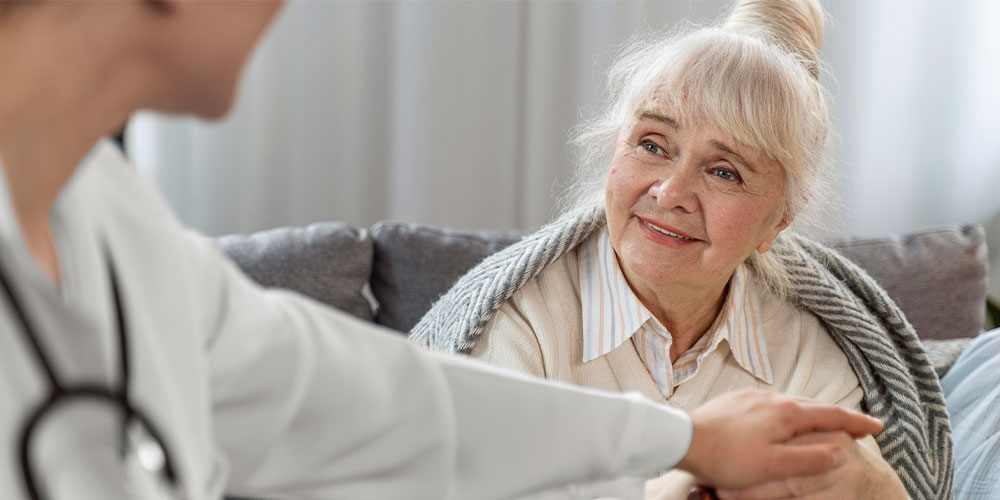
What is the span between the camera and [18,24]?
62 cm

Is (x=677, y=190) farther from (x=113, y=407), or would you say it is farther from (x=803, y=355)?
(x=113, y=407)

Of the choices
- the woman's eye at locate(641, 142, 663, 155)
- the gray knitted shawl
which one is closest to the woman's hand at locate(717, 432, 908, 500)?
the gray knitted shawl

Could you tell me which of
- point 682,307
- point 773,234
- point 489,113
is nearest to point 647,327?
point 682,307

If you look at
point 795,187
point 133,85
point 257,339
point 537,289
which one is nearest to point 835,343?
point 795,187

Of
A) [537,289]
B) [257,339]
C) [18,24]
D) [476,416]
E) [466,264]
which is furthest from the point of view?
[466,264]

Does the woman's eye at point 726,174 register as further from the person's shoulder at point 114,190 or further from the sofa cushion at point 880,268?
the person's shoulder at point 114,190

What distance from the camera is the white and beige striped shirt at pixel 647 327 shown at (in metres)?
1.70

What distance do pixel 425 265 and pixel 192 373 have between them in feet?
4.55

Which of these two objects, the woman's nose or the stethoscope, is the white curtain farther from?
the stethoscope

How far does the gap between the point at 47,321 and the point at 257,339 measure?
11.3 inches

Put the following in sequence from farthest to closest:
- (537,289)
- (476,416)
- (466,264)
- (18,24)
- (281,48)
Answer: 1. (281,48)
2. (466,264)
3. (537,289)
4. (476,416)
5. (18,24)

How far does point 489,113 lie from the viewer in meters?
3.04

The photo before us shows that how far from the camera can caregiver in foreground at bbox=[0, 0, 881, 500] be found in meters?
0.63

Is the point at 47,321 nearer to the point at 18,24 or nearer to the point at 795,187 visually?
the point at 18,24
